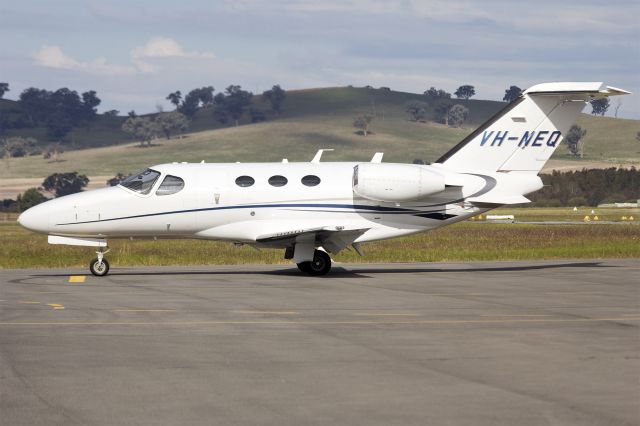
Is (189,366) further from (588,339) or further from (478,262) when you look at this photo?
(478,262)

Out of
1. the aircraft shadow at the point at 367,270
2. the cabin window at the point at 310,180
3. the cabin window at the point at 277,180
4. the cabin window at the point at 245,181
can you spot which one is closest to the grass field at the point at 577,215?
the aircraft shadow at the point at 367,270

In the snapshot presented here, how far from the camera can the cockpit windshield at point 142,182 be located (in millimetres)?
26969

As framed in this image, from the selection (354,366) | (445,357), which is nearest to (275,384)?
(354,366)

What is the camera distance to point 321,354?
43.2ft

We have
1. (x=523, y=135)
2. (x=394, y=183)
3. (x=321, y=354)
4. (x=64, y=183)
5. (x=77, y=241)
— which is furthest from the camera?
(x=64, y=183)

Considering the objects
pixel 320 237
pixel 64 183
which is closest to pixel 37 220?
pixel 320 237

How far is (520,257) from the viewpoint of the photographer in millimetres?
34438

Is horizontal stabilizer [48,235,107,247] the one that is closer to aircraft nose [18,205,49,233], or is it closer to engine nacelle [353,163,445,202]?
aircraft nose [18,205,49,233]

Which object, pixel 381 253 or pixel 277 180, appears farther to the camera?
pixel 381 253

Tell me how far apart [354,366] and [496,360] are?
5.79ft

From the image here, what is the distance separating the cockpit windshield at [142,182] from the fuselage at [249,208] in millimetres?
58

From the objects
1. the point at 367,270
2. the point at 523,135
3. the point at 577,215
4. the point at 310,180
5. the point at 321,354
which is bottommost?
the point at 577,215

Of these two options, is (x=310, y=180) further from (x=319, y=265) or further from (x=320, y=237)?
(x=319, y=265)

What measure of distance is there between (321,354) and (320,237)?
13.3m
